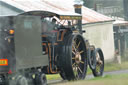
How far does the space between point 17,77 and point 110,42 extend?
19704 millimetres

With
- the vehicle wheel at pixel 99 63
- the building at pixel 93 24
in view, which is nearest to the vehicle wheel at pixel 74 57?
the vehicle wheel at pixel 99 63

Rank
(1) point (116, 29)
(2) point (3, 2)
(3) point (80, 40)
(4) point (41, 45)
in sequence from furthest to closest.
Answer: (1) point (116, 29)
(2) point (3, 2)
(3) point (80, 40)
(4) point (41, 45)

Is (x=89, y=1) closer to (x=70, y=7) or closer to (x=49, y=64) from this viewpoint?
(x=70, y=7)

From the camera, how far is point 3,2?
26672 millimetres

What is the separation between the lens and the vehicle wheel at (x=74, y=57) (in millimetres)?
17047

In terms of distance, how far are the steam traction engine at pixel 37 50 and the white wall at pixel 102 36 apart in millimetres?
11312

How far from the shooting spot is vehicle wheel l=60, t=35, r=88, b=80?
55.9ft

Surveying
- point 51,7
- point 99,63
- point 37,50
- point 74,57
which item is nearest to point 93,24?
point 51,7

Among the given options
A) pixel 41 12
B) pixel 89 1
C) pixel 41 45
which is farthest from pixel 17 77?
pixel 89 1

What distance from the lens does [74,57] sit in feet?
58.6

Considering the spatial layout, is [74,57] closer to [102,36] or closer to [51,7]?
[51,7]

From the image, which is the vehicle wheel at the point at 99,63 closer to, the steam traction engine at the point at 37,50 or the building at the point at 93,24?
the steam traction engine at the point at 37,50

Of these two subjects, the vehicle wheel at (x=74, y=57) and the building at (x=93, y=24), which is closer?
the vehicle wheel at (x=74, y=57)

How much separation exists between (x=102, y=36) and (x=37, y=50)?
17.6m
